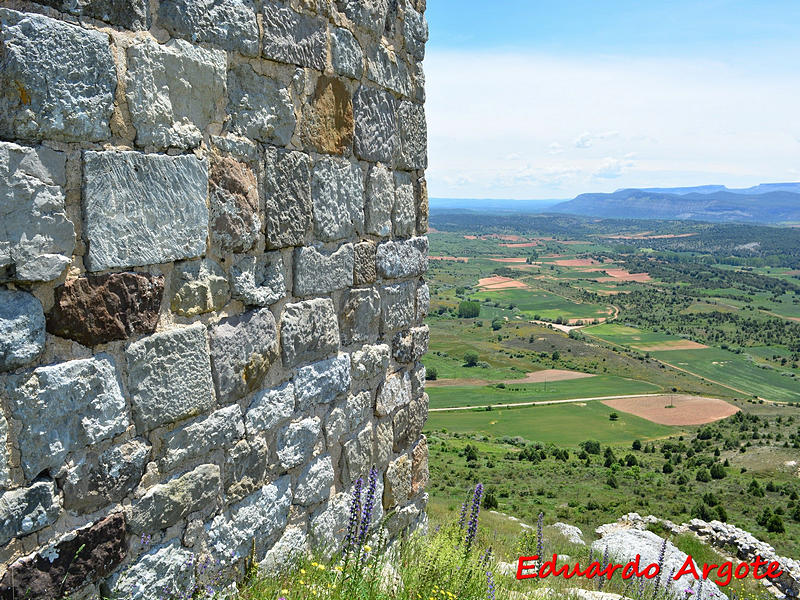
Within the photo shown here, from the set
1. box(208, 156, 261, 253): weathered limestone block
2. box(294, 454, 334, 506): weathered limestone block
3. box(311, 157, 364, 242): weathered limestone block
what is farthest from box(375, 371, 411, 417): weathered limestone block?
box(208, 156, 261, 253): weathered limestone block

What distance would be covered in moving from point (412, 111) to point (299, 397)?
181 centimetres

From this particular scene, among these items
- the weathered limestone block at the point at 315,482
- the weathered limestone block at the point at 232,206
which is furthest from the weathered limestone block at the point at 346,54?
the weathered limestone block at the point at 315,482

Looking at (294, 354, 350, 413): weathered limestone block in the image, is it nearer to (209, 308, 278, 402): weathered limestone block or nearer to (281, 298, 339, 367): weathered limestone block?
(281, 298, 339, 367): weathered limestone block

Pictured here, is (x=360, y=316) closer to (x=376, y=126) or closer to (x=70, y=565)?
(x=376, y=126)

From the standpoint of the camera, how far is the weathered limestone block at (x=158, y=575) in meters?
1.86

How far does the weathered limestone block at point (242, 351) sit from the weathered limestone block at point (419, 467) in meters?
1.60

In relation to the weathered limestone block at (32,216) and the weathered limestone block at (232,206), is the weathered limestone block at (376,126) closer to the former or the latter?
the weathered limestone block at (232,206)

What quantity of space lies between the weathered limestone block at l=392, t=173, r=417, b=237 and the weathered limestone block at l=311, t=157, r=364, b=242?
0.38 meters

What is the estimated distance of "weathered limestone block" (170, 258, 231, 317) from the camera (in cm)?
203

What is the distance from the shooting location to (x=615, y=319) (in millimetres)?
78938

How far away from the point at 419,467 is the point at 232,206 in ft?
7.36

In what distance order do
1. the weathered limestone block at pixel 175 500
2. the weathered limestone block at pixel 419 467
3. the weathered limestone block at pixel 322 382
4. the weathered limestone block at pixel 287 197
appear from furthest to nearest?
the weathered limestone block at pixel 419 467 → the weathered limestone block at pixel 322 382 → the weathered limestone block at pixel 287 197 → the weathered limestone block at pixel 175 500

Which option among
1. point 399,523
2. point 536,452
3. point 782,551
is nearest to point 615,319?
point 536,452

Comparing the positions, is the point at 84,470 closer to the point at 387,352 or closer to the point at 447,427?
the point at 387,352
